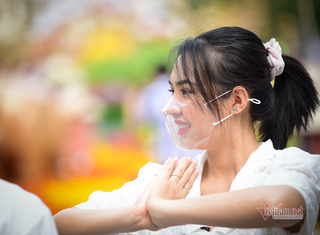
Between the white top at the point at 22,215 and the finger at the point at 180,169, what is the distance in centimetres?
53

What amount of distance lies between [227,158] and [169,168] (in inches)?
12.2

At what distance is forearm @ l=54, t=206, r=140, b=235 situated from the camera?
1.08 meters

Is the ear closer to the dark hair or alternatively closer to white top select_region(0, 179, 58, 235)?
the dark hair

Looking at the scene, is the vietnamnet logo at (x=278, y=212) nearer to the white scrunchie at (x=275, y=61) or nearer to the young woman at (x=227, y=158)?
the young woman at (x=227, y=158)

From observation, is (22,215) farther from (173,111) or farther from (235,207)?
(173,111)

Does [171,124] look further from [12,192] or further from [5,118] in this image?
[5,118]

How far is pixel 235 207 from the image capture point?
3.06ft

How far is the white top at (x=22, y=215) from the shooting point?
2.20ft

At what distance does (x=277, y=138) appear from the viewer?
1443 millimetres

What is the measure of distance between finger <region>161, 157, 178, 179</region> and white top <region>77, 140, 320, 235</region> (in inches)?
8.7

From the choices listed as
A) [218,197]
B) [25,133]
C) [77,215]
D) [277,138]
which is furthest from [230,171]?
[25,133]

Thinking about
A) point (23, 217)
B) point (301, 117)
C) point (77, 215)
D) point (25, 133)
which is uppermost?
point (23, 217)

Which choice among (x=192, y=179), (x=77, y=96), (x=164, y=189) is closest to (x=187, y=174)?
(x=192, y=179)

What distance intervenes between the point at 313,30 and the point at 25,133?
3512 mm
